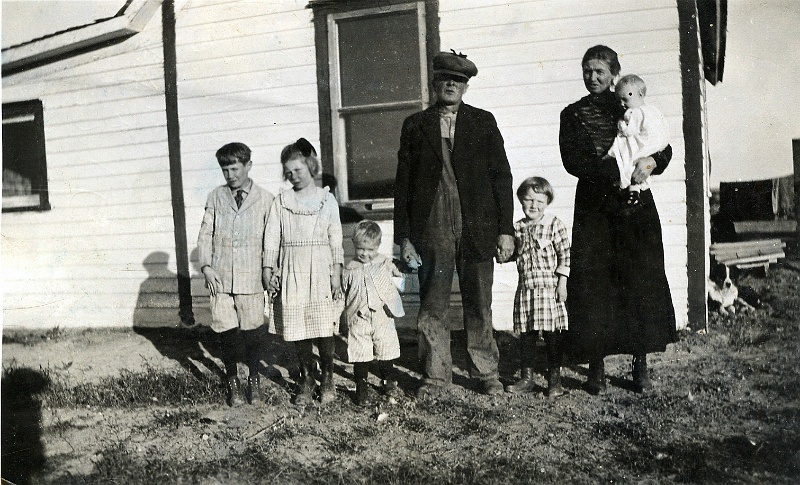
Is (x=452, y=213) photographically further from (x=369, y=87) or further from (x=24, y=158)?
(x=24, y=158)

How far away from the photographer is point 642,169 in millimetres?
2621

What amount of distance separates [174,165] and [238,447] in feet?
6.37

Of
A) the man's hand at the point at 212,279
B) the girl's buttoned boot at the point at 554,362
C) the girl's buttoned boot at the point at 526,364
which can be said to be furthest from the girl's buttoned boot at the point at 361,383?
the girl's buttoned boot at the point at 554,362

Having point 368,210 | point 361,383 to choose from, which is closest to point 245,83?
point 368,210

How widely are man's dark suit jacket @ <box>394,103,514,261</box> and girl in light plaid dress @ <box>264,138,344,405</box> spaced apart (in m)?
0.54

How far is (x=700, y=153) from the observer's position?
2785 mm

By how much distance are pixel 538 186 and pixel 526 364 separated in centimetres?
103

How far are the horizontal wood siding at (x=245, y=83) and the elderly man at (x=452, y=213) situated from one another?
0.89m

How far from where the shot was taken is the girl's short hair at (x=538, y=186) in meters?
2.85

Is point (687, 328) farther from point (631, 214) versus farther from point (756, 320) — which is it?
point (631, 214)

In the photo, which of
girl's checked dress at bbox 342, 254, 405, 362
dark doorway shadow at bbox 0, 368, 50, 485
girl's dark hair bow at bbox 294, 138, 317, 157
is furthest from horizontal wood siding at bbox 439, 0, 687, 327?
dark doorway shadow at bbox 0, 368, 50, 485

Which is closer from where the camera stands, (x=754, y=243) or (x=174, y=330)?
(x=754, y=243)

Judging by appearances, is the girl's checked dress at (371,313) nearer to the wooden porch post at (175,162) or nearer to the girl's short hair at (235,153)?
the girl's short hair at (235,153)

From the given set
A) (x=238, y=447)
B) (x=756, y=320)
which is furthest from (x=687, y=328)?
(x=238, y=447)
